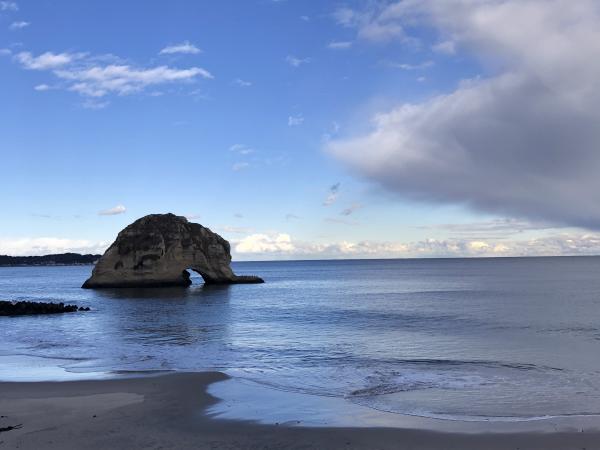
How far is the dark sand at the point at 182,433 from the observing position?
10656 millimetres

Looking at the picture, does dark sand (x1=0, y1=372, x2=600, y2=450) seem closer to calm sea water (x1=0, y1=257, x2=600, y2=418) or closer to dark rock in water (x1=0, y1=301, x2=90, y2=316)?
calm sea water (x1=0, y1=257, x2=600, y2=418)

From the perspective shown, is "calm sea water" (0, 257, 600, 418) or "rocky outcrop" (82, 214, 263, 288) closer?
"calm sea water" (0, 257, 600, 418)

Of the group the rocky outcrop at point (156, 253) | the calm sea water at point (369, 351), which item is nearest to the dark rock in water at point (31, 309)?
the calm sea water at point (369, 351)

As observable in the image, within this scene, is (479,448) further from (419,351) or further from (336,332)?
(336,332)

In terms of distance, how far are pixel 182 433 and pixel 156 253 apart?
7062 cm

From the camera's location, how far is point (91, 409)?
13516mm

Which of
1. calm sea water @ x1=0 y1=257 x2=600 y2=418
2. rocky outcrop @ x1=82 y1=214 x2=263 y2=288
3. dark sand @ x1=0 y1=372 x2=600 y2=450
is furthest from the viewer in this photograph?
rocky outcrop @ x1=82 y1=214 x2=263 y2=288

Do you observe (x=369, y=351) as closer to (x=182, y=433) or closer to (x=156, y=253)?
(x=182, y=433)

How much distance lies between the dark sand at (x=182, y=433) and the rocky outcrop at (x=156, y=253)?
217 ft

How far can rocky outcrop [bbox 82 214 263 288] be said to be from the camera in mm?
79312

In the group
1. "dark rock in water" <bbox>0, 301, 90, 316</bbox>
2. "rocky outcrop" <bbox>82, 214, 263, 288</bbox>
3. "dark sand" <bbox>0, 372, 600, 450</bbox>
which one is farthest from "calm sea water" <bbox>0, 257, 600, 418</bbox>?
"rocky outcrop" <bbox>82, 214, 263, 288</bbox>

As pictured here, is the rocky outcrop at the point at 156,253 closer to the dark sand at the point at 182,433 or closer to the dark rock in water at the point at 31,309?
the dark rock in water at the point at 31,309

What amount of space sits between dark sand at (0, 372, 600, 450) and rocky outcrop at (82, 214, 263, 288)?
6621cm

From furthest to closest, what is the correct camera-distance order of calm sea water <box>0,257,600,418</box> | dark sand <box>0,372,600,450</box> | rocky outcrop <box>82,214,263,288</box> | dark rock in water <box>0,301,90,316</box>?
rocky outcrop <box>82,214,263,288</box> → dark rock in water <box>0,301,90,316</box> → calm sea water <box>0,257,600,418</box> → dark sand <box>0,372,600,450</box>
